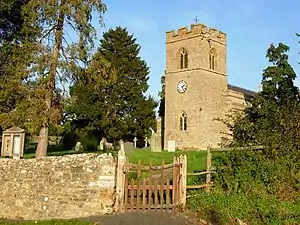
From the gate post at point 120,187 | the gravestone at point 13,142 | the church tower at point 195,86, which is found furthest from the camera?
the church tower at point 195,86

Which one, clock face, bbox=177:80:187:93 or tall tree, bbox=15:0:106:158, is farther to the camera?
clock face, bbox=177:80:187:93

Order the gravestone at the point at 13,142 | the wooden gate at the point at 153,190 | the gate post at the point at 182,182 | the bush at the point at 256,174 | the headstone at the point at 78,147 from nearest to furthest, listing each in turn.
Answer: the wooden gate at the point at 153,190 → the bush at the point at 256,174 → the gate post at the point at 182,182 → the gravestone at the point at 13,142 → the headstone at the point at 78,147

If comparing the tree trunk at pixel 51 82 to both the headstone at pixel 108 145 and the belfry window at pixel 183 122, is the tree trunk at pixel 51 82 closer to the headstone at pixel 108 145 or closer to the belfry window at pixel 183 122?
the headstone at pixel 108 145

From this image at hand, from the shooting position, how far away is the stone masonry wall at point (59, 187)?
14.0m

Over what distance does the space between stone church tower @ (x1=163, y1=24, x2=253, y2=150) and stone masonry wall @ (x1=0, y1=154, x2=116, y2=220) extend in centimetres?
3379

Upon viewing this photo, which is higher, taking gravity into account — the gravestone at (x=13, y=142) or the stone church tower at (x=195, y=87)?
the stone church tower at (x=195, y=87)

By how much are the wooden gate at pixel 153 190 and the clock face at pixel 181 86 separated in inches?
1426

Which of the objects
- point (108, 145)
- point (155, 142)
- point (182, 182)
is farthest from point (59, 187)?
point (155, 142)

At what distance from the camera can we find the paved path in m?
12.6

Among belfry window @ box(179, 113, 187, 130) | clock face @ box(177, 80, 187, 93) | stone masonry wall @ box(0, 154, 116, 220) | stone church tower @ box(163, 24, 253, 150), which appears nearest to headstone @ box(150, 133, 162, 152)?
stone church tower @ box(163, 24, 253, 150)

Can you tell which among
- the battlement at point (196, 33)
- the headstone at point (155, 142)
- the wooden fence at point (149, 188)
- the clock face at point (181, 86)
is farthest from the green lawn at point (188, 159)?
the battlement at point (196, 33)

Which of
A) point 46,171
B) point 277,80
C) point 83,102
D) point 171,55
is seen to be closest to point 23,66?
point 46,171

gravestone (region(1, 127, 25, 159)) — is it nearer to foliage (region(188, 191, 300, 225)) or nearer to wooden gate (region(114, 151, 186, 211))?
wooden gate (region(114, 151, 186, 211))

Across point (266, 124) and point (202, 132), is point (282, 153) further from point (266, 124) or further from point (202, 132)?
point (202, 132)
